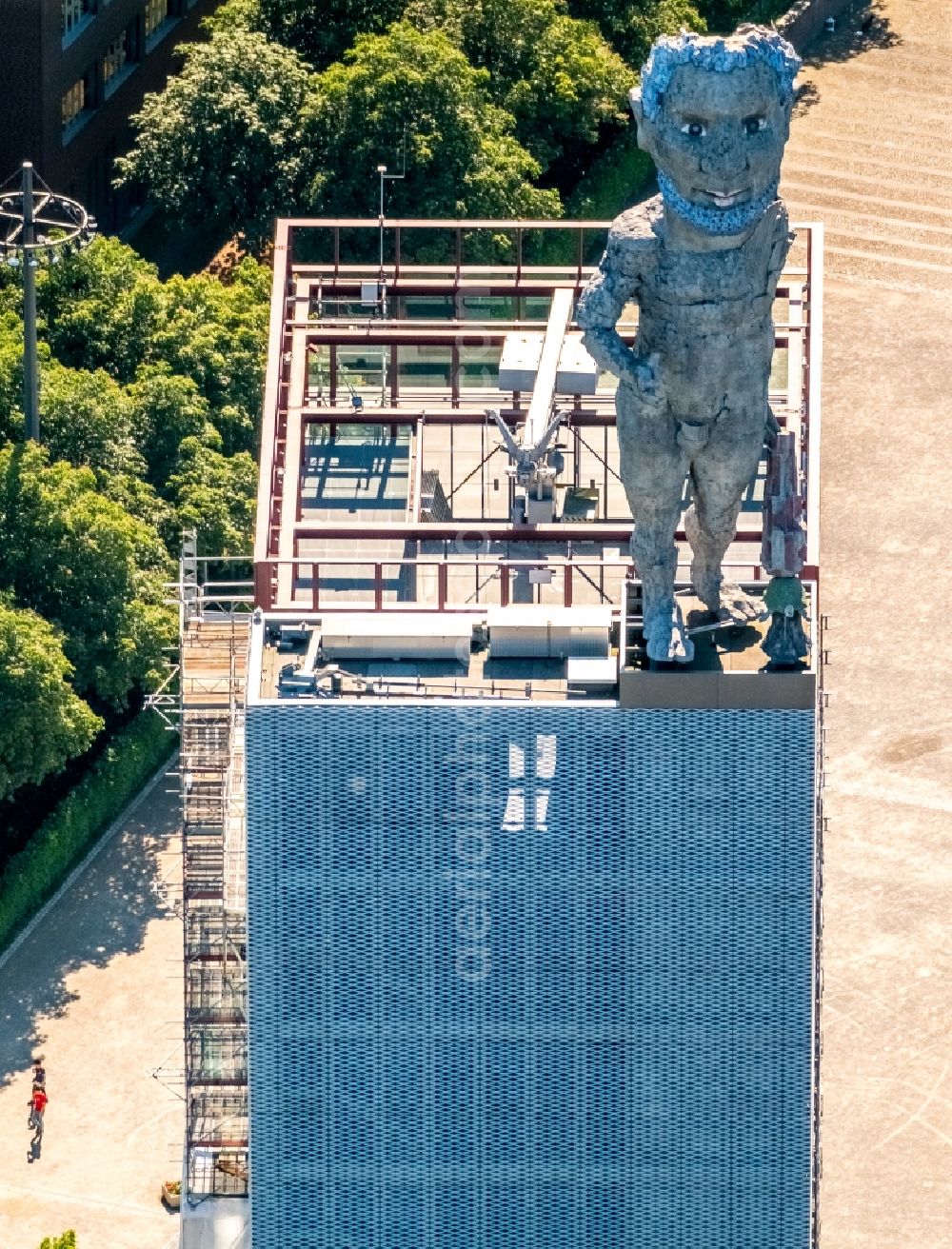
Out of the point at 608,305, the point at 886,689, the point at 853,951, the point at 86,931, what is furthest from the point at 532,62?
the point at 608,305

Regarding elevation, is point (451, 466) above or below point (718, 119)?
below

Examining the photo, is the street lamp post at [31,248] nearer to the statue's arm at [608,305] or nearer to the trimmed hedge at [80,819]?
the trimmed hedge at [80,819]

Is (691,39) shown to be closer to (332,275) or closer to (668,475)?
(668,475)

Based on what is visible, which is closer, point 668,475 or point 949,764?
point 668,475

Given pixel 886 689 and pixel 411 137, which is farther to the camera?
pixel 411 137

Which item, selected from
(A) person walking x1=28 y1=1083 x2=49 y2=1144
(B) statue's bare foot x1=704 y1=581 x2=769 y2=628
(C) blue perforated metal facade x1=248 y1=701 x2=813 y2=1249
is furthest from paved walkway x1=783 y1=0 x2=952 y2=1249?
(B) statue's bare foot x1=704 y1=581 x2=769 y2=628

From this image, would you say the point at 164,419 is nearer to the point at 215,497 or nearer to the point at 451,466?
the point at 215,497

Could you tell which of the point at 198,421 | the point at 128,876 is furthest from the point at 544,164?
the point at 128,876
